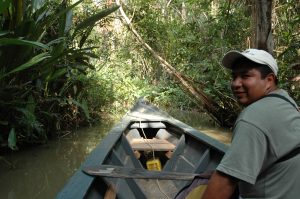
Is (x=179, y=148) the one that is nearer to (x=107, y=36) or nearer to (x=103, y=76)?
(x=103, y=76)

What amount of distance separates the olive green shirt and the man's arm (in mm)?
34

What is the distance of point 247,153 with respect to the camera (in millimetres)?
1224

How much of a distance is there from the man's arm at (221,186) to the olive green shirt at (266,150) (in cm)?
3

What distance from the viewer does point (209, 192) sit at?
133 cm

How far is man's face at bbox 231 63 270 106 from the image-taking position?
1.43 metres

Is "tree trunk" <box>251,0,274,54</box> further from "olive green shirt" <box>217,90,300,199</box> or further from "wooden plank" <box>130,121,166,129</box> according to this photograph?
"olive green shirt" <box>217,90,300,199</box>

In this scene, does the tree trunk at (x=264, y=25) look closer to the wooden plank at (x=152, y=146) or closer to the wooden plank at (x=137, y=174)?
the wooden plank at (x=152, y=146)

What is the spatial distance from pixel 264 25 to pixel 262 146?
168 inches

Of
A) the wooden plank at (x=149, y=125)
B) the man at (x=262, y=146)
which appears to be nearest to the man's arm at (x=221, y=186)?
the man at (x=262, y=146)

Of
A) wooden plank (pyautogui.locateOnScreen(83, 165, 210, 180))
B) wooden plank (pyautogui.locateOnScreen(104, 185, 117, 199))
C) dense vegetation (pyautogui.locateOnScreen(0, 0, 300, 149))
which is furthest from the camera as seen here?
dense vegetation (pyautogui.locateOnScreen(0, 0, 300, 149))

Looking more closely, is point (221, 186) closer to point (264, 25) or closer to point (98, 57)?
point (264, 25)

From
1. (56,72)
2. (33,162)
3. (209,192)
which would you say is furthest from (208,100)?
(209,192)

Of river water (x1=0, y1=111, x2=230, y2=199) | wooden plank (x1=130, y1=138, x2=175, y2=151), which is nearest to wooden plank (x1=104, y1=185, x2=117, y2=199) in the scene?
river water (x1=0, y1=111, x2=230, y2=199)

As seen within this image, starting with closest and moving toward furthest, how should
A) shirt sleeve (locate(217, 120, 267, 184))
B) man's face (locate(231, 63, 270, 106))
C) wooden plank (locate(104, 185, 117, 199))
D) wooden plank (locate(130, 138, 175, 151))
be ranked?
shirt sleeve (locate(217, 120, 267, 184)) → man's face (locate(231, 63, 270, 106)) → wooden plank (locate(104, 185, 117, 199)) → wooden plank (locate(130, 138, 175, 151))
